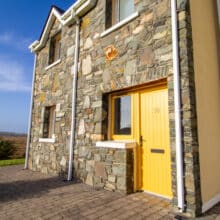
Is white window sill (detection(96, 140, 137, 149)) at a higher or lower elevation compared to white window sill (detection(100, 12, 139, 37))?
lower

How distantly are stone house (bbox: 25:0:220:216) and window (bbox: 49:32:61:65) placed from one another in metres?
1.47

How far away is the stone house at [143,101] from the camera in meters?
3.12

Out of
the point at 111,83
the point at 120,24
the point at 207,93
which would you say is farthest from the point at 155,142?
the point at 120,24

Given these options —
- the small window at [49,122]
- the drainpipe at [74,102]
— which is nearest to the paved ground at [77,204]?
the drainpipe at [74,102]

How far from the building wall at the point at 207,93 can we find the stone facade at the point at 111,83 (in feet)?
0.84

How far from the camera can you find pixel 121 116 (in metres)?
4.55

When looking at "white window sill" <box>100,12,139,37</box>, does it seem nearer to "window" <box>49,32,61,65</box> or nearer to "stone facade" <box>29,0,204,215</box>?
"stone facade" <box>29,0,204,215</box>

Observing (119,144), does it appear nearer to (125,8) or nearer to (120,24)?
(120,24)

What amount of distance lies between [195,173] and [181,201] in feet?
1.56

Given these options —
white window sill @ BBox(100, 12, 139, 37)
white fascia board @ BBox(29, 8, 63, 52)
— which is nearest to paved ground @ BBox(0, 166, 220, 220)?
white window sill @ BBox(100, 12, 139, 37)

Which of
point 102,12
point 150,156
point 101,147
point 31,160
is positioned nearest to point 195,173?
point 150,156

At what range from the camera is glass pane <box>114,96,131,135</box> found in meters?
4.38

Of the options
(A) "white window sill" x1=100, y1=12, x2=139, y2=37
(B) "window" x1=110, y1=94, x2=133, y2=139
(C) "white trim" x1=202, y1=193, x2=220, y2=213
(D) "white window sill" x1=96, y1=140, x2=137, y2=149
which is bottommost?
(C) "white trim" x1=202, y1=193, x2=220, y2=213

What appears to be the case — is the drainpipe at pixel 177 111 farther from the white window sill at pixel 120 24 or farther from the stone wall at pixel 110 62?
the white window sill at pixel 120 24
